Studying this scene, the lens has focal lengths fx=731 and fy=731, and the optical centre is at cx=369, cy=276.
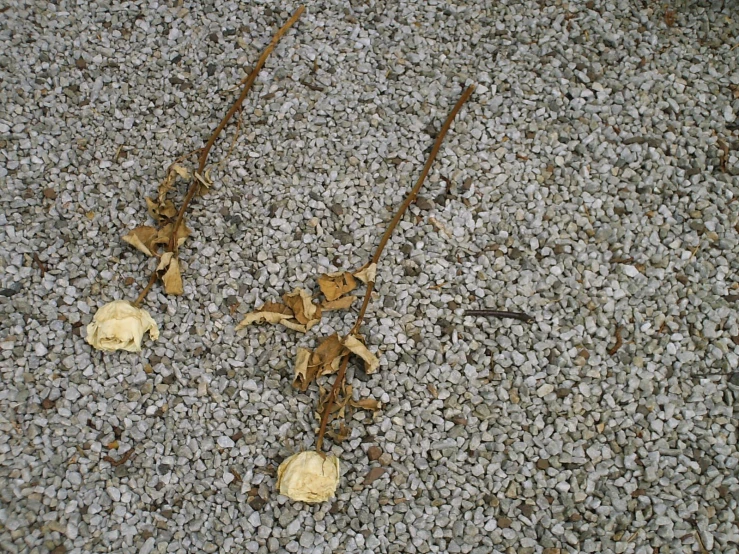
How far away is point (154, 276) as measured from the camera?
2.38 meters

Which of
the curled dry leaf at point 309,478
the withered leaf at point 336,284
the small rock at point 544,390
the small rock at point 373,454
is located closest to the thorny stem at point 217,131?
the withered leaf at point 336,284

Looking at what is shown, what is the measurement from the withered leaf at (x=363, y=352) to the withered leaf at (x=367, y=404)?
0.28 feet

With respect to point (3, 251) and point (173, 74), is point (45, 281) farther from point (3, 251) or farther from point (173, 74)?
point (173, 74)

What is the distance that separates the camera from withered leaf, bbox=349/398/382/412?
7.15ft

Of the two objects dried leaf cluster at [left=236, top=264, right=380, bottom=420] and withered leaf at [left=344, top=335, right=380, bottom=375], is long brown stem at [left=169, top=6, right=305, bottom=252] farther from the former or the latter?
withered leaf at [left=344, top=335, right=380, bottom=375]

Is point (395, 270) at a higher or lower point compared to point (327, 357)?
higher

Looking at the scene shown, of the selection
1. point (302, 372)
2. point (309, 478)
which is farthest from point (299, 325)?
point (309, 478)

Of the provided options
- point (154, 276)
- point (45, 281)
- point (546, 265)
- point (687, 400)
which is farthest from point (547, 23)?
point (45, 281)

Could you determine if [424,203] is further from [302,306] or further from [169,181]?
[169,181]

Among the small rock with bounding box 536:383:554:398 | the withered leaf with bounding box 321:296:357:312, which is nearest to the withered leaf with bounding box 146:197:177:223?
the withered leaf with bounding box 321:296:357:312

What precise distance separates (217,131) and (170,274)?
0.62 metres

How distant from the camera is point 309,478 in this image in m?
1.94

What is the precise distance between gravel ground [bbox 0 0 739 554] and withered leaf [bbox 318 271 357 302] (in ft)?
0.28

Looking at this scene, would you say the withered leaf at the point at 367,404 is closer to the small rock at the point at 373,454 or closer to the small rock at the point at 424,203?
the small rock at the point at 373,454
